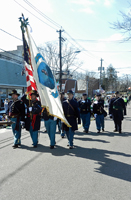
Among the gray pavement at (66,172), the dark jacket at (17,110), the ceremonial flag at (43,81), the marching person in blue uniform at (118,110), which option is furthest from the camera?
the marching person in blue uniform at (118,110)

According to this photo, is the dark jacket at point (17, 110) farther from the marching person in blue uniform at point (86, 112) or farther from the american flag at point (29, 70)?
the marching person in blue uniform at point (86, 112)

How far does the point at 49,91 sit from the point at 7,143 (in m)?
3.10

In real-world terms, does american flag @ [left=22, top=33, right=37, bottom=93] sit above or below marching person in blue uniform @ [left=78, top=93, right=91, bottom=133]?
above

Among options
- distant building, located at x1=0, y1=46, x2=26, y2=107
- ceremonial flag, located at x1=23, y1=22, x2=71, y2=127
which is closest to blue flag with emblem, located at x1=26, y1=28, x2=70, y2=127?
ceremonial flag, located at x1=23, y1=22, x2=71, y2=127

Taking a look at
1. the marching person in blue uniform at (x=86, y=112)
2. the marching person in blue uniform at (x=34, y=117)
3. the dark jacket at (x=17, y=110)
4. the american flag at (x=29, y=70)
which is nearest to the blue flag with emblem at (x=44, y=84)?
the american flag at (x=29, y=70)

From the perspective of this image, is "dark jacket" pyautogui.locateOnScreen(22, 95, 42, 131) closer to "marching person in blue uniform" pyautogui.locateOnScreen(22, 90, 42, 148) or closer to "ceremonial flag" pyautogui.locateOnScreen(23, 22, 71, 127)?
"marching person in blue uniform" pyautogui.locateOnScreen(22, 90, 42, 148)

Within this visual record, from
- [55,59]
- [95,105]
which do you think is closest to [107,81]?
[55,59]

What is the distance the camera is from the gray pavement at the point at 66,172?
11.7 feet

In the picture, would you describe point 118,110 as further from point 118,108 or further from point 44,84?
point 44,84

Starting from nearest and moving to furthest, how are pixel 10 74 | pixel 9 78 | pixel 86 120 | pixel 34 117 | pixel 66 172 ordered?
pixel 66 172 → pixel 34 117 → pixel 86 120 → pixel 9 78 → pixel 10 74

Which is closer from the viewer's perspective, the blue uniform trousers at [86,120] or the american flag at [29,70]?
the american flag at [29,70]

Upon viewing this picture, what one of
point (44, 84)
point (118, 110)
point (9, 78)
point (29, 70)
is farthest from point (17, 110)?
point (9, 78)

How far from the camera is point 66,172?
455 centimetres

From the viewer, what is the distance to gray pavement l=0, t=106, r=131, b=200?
140 inches
